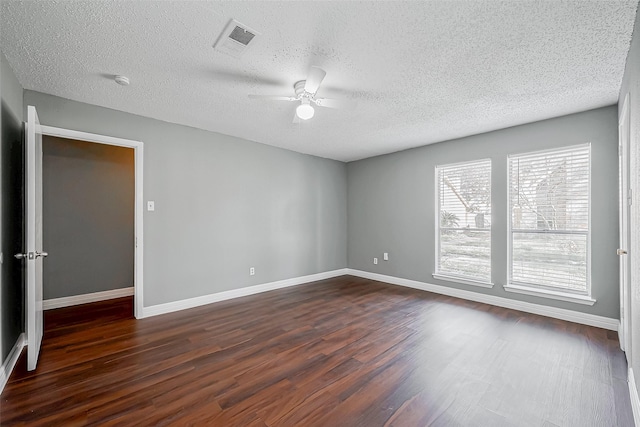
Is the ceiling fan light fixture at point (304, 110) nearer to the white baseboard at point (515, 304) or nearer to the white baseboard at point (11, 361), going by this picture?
the white baseboard at point (11, 361)

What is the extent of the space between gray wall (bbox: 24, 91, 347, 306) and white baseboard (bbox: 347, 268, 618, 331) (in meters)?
1.63

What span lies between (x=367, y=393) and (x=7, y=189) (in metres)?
3.36

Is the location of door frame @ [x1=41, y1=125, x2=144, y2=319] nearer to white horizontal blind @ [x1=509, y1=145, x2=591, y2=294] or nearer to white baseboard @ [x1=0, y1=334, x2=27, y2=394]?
white baseboard @ [x1=0, y1=334, x2=27, y2=394]

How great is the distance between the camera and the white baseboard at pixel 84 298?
391 cm

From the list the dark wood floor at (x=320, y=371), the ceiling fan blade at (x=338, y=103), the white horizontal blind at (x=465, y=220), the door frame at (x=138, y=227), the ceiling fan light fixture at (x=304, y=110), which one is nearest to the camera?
the dark wood floor at (x=320, y=371)

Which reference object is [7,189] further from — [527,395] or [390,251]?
[390,251]

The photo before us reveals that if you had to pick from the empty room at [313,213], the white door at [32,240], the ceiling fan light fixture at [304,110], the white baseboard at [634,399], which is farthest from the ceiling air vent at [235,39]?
the white baseboard at [634,399]

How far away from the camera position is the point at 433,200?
189 inches

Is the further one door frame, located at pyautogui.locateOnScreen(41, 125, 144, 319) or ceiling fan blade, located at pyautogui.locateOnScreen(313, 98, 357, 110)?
door frame, located at pyautogui.locateOnScreen(41, 125, 144, 319)

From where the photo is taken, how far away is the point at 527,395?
2.02m

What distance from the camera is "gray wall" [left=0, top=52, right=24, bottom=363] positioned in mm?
2230

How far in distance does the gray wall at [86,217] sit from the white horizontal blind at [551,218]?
232 inches

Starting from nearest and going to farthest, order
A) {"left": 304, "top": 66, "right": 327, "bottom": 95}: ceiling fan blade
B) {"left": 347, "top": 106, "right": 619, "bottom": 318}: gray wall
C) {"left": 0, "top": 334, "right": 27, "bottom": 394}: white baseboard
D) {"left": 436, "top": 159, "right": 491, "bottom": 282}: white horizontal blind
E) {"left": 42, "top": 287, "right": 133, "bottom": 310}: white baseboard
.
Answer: {"left": 0, "top": 334, "right": 27, "bottom": 394}: white baseboard → {"left": 304, "top": 66, "right": 327, "bottom": 95}: ceiling fan blade → {"left": 347, "top": 106, "right": 619, "bottom": 318}: gray wall → {"left": 42, "top": 287, "right": 133, "bottom": 310}: white baseboard → {"left": 436, "top": 159, "right": 491, "bottom": 282}: white horizontal blind

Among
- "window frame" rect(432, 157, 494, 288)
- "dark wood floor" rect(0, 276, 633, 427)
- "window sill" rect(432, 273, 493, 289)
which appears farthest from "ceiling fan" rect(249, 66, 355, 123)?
"window sill" rect(432, 273, 493, 289)
